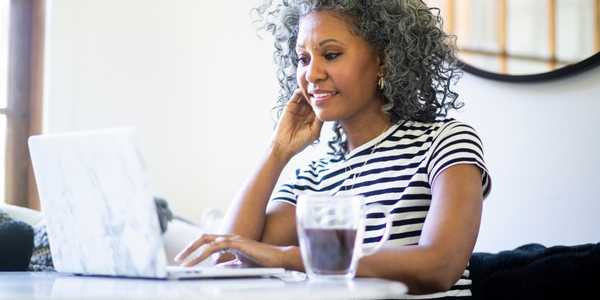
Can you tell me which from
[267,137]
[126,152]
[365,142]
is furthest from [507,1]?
[126,152]

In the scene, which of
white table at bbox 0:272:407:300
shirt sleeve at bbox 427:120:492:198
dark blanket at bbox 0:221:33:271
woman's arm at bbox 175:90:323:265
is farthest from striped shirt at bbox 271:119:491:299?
dark blanket at bbox 0:221:33:271

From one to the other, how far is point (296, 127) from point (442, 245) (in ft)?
1.98

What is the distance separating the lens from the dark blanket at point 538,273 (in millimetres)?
1538

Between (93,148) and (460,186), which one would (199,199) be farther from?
(93,148)

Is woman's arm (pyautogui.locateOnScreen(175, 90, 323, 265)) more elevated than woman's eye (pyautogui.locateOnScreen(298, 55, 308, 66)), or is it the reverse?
woman's eye (pyautogui.locateOnScreen(298, 55, 308, 66))

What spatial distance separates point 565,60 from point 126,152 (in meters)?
1.16

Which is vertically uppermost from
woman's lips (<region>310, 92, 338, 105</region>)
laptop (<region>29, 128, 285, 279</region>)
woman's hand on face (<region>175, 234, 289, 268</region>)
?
woman's lips (<region>310, 92, 338, 105</region>)

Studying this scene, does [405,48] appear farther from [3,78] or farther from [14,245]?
[3,78]

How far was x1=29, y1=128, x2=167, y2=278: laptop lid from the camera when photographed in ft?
3.44

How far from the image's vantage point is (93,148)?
3.59ft

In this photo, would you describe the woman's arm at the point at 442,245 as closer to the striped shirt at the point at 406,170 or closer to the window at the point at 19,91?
the striped shirt at the point at 406,170

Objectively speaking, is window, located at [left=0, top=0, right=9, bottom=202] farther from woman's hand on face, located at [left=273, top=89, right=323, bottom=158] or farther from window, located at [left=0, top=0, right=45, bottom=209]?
woman's hand on face, located at [left=273, top=89, right=323, bottom=158]

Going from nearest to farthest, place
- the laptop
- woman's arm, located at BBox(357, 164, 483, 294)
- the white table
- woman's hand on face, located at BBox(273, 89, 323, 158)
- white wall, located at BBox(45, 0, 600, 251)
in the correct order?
the white table → the laptop → woman's arm, located at BBox(357, 164, 483, 294) → woman's hand on face, located at BBox(273, 89, 323, 158) → white wall, located at BBox(45, 0, 600, 251)

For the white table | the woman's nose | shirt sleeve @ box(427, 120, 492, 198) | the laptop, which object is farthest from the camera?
the woman's nose
